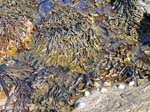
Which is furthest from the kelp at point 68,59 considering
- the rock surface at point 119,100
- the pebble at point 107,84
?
the rock surface at point 119,100

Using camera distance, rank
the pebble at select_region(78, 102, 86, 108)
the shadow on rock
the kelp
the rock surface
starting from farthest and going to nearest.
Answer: the shadow on rock → the kelp → the pebble at select_region(78, 102, 86, 108) → the rock surface

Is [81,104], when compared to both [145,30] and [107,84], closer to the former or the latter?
[107,84]

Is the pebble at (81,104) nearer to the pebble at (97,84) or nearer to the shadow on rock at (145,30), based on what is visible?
the pebble at (97,84)

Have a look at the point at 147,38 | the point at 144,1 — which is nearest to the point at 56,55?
the point at 147,38

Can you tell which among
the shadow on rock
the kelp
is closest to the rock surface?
the kelp

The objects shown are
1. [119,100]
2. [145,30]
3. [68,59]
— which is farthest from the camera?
[145,30]

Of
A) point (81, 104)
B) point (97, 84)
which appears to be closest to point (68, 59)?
point (97, 84)

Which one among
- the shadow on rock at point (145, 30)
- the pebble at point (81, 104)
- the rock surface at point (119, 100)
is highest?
the shadow on rock at point (145, 30)

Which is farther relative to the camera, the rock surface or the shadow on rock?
the shadow on rock

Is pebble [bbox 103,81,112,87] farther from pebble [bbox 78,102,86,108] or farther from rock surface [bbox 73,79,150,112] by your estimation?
pebble [bbox 78,102,86,108]

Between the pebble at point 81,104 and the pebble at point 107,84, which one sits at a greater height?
the pebble at point 107,84

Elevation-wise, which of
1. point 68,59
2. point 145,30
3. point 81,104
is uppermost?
point 145,30
